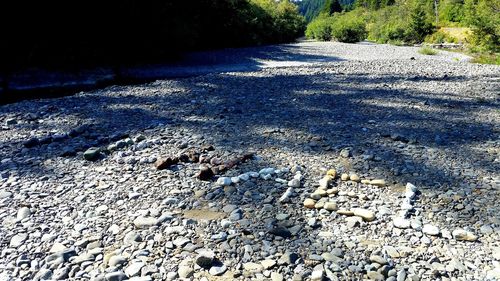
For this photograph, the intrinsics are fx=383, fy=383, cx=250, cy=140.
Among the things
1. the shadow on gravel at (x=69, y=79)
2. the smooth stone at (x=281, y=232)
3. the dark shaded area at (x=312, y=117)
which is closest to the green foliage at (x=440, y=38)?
the shadow on gravel at (x=69, y=79)

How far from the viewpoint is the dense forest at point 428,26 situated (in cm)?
1452

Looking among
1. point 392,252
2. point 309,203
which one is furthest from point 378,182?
point 392,252

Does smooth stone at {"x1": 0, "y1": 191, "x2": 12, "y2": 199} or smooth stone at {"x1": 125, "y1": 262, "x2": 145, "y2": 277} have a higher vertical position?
smooth stone at {"x1": 0, "y1": 191, "x2": 12, "y2": 199}

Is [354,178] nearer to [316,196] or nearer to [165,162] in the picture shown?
[316,196]

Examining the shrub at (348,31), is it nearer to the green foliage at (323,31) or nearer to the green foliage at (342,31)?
the green foliage at (342,31)

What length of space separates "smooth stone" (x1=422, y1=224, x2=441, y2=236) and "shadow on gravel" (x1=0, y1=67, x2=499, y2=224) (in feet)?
2.08

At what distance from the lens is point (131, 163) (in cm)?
355

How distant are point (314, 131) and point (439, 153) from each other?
4.41 ft

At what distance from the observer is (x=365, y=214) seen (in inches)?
100

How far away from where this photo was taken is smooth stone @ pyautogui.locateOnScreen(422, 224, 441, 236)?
7.68 feet

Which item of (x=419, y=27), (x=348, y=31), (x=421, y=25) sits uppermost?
(x=421, y=25)

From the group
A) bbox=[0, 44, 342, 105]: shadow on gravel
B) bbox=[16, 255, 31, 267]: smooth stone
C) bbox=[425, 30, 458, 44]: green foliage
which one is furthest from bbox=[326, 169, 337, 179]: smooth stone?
bbox=[425, 30, 458, 44]: green foliage

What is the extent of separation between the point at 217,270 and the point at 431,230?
134 centimetres

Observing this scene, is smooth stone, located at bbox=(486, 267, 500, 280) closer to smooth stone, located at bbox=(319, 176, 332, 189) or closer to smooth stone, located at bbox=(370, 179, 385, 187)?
smooth stone, located at bbox=(370, 179, 385, 187)
